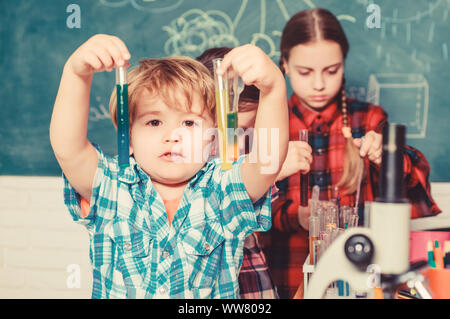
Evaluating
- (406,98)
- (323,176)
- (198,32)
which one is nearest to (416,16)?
(406,98)

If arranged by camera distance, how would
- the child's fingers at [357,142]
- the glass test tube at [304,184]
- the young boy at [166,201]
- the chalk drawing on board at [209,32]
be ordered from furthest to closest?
1. the chalk drawing on board at [209,32]
2. the child's fingers at [357,142]
3. the glass test tube at [304,184]
4. the young boy at [166,201]

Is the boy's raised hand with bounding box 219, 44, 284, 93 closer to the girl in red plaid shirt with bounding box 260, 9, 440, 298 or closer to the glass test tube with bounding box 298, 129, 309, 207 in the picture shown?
the glass test tube with bounding box 298, 129, 309, 207

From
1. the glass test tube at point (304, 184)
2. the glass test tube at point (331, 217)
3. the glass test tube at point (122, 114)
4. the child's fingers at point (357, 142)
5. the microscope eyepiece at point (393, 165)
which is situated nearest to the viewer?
the microscope eyepiece at point (393, 165)

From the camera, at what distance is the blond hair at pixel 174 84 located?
757 millimetres

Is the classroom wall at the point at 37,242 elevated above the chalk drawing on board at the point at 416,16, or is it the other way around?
the chalk drawing on board at the point at 416,16

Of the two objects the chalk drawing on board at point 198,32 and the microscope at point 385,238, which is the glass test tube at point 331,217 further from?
the chalk drawing on board at point 198,32

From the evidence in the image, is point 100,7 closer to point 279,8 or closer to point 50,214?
point 279,8

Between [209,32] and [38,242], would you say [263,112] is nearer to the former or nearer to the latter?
[209,32]

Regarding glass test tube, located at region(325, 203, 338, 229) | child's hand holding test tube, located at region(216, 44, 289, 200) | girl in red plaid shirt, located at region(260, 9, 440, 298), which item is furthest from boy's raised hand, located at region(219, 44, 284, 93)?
girl in red plaid shirt, located at region(260, 9, 440, 298)

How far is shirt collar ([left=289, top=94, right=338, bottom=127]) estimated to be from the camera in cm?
144

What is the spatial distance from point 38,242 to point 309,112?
1.05 m

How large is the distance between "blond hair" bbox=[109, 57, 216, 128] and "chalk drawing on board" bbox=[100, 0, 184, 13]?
0.78m

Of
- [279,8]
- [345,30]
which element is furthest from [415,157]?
[279,8]

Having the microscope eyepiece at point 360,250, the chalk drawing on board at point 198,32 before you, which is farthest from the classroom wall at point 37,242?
the microscope eyepiece at point 360,250
